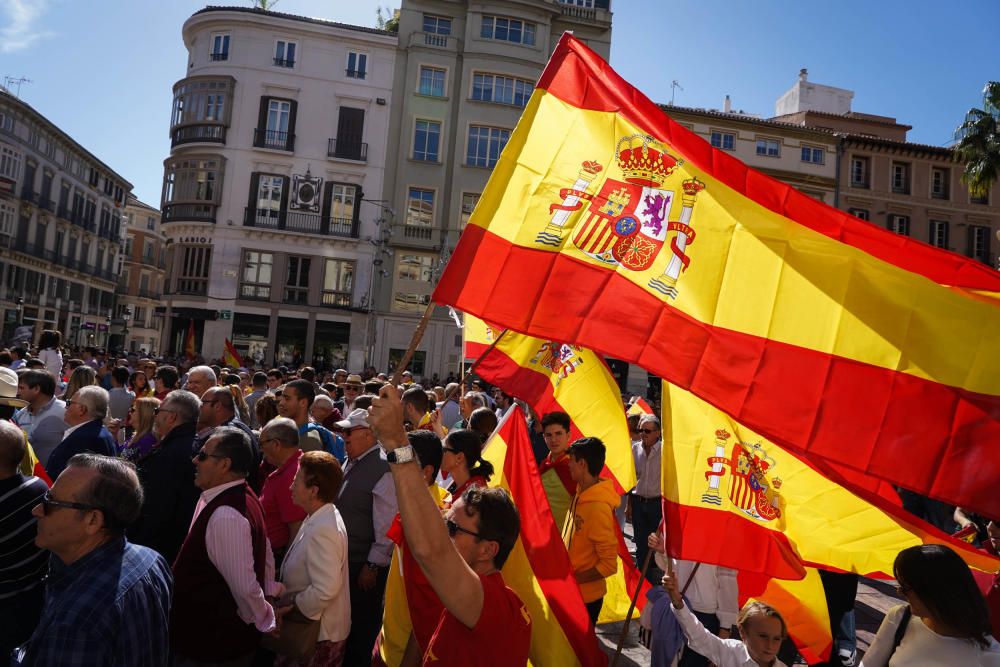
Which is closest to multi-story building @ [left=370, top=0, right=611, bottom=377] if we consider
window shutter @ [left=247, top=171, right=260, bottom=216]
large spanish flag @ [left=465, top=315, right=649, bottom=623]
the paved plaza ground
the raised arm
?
window shutter @ [left=247, top=171, right=260, bottom=216]

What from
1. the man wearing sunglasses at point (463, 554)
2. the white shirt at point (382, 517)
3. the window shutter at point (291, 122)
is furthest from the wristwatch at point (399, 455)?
the window shutter at point (291, 122)

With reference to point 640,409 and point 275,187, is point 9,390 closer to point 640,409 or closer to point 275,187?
point 640,409

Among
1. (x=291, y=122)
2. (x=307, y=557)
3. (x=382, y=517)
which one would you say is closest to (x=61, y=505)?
(x=307, y=557)

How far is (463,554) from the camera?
2.70 m

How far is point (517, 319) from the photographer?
147 inches

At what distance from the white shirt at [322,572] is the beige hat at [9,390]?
260cm

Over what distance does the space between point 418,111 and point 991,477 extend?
34518 millimetres

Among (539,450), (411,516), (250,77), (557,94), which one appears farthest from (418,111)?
(411,516)

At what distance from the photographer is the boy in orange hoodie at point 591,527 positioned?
15.6 ft

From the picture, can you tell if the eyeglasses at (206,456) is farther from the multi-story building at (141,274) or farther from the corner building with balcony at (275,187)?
the multi-story building at (141,274)

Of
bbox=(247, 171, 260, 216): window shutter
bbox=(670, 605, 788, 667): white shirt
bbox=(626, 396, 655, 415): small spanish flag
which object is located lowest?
bbox=(670, 605, 788, 667): white shirt

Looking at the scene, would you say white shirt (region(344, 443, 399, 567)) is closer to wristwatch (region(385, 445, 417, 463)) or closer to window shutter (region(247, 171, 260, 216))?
wristwatch (region(385, 445, 417, 463))

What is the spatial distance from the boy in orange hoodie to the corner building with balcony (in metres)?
29.8

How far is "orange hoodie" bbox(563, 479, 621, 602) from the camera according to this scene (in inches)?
187
